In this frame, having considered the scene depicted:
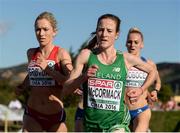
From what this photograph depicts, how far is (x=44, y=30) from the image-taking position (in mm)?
7484

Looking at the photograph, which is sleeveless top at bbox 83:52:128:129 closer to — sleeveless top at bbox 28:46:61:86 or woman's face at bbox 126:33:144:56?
sleeveless top at bbox 28:46:61:86

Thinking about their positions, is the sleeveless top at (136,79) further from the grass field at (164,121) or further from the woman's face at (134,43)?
the grass field at (164,121)

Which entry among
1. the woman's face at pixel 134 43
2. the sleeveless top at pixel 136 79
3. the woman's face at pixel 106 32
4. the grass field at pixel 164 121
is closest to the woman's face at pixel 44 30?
the woman's face at pixel 106 32

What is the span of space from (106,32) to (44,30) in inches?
52.0

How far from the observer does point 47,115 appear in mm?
7754

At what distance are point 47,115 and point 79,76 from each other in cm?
172

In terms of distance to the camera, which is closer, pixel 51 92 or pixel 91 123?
pixel 91 123

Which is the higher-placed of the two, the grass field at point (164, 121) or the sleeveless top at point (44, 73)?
the sleeveless top at point (44, 73)

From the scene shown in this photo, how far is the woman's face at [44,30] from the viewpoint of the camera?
747 cm

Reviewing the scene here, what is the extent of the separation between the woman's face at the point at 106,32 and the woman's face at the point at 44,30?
1.20 m

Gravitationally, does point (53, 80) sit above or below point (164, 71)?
above

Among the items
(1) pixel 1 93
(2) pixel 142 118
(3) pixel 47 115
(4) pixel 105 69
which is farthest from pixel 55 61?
(1) pixel 1 93

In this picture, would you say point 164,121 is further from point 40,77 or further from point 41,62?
point 41,62

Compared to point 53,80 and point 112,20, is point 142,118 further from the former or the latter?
point 112,20
